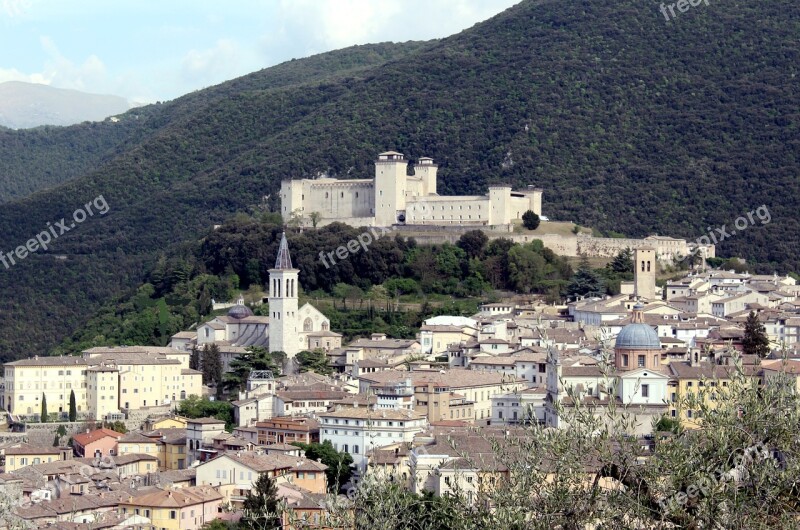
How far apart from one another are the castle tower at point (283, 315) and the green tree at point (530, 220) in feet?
46.9

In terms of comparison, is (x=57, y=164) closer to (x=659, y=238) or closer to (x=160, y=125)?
(x=160, y=125)

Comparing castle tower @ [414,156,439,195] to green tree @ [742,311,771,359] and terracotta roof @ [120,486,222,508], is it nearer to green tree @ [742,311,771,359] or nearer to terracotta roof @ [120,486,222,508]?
green tree @ [742,311,771,359]

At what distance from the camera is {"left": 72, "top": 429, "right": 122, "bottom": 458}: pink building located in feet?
141

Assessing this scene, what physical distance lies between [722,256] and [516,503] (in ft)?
198

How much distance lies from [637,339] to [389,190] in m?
28.6

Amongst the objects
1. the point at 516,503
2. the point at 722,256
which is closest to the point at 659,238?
the point at 722,256

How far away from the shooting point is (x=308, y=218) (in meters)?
68.4

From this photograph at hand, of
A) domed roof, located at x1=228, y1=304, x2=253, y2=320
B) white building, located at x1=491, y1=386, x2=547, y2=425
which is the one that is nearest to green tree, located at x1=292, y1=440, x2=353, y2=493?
white building, located at x1=491, y1=386, x2=547, y2=425

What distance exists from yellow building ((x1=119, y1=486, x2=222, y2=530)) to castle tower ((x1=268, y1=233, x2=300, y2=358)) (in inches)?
732

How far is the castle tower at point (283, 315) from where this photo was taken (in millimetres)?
53531

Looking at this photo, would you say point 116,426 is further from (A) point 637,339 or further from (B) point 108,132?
(B) point 108,132

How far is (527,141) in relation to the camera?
88438 millimetres

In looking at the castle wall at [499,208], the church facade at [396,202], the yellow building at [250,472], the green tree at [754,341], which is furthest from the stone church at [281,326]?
the yellow building at [250,472]

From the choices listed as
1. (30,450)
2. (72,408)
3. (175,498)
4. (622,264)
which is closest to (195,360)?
(72,408)
